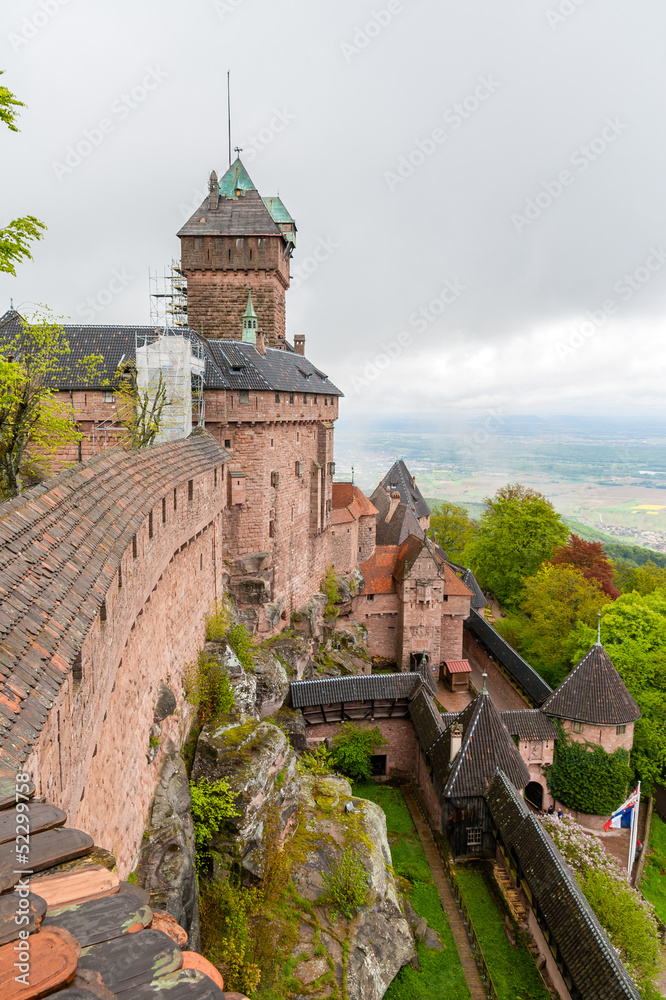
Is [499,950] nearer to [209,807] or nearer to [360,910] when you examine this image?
[360,910]

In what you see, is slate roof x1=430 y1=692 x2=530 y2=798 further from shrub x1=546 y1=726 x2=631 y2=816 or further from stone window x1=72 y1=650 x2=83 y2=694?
stone window x1=72 y1=650 x2=83 y2=694

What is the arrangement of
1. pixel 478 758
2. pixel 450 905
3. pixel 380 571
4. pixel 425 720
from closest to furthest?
pixel 450 905 → pixel 478 758 → pixel 425 720 → pixel 380 571

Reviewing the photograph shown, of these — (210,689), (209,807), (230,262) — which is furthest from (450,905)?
(230,262)

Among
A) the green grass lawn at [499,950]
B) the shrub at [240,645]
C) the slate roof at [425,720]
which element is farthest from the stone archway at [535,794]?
the shrub at [240,645]

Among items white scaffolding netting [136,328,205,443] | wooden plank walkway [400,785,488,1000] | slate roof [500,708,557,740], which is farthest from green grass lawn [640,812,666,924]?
white scaffolding netting [136,328,205,443]

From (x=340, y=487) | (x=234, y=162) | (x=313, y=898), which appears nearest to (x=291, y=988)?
(x=313, y=898)

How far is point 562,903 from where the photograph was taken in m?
15.5

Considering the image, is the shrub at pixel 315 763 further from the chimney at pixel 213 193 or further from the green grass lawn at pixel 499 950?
the chimney at pixel 213 193

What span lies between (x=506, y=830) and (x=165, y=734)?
12825 mm

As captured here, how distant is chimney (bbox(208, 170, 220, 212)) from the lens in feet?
88.4

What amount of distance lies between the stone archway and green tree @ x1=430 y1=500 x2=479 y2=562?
99.4 ft

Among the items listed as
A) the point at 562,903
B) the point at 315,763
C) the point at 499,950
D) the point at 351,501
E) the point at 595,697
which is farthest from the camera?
the point at 351,501

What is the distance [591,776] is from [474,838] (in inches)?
249

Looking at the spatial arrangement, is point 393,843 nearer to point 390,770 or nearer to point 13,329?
point 390,770
